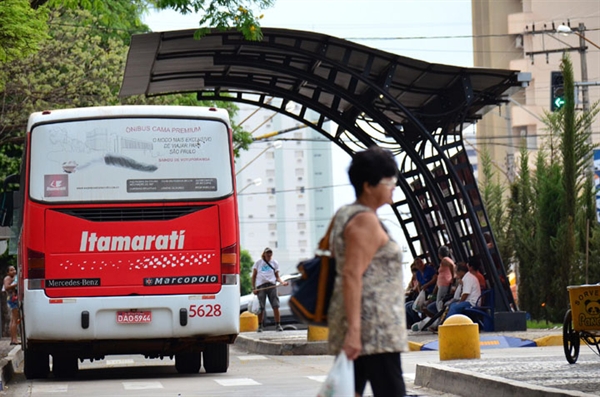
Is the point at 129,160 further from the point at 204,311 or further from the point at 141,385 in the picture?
the point at 141,385

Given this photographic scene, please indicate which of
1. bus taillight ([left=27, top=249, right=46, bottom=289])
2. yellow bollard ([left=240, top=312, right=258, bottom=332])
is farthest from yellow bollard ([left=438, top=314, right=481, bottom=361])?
yellow bollard ([left=240, top=312, right=258, bottom=332])

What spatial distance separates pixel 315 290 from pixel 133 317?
29.9 feet

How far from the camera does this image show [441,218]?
27.0 m

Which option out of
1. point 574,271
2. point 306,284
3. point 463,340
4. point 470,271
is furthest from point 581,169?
point 306,284

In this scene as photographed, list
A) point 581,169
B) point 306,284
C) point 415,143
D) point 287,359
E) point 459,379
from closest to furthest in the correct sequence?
point 306,284 < point 459,379 < point 287,359 < point 415,143 < point 581,169

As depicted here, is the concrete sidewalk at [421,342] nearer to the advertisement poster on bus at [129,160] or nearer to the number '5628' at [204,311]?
the number '5628' at [204,311]

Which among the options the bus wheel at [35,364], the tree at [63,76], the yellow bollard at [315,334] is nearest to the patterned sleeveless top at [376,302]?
the bus wheel at [35,364]

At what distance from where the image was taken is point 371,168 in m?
6.96

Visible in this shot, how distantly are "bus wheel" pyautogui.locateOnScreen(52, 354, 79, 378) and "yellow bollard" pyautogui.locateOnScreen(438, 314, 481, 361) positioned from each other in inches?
197

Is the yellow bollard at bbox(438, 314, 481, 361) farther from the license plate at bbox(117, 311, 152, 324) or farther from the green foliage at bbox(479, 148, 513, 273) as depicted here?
the green foliage at bbox(479, 148, 513, 273)

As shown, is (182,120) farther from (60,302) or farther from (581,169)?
(581,169)

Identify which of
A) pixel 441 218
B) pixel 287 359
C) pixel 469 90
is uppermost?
pixel 469 90

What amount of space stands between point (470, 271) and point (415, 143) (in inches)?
163

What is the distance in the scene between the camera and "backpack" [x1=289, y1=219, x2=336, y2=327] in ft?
22.4
